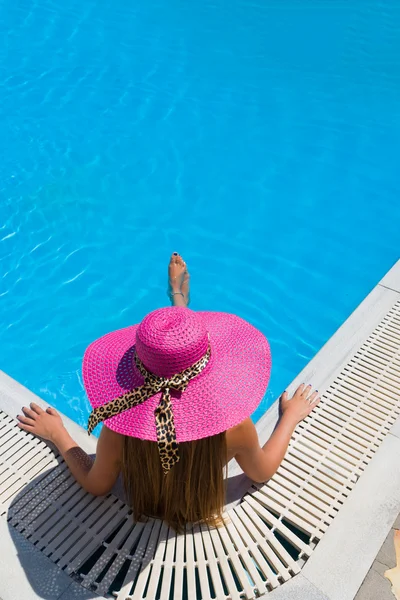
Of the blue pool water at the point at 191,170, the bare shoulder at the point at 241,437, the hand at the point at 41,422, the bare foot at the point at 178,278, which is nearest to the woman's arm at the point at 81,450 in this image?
the hand at the point at 41,422

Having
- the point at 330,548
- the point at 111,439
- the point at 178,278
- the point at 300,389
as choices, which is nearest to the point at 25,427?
the point at 111,439

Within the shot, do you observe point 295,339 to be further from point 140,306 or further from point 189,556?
point 189,556

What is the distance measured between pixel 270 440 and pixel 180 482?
77cm

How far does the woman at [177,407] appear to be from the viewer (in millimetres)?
1937

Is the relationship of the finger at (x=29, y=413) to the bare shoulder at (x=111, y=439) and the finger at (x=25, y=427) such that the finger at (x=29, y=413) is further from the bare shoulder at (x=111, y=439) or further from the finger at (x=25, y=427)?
the bare shoulder at (x=111, y=439)

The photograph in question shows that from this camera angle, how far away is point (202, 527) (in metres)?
2.61

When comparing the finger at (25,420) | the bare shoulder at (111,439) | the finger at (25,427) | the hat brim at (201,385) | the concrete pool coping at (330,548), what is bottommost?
the concrete pool coping at (330,548)

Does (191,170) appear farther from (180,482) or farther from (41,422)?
(180,482)

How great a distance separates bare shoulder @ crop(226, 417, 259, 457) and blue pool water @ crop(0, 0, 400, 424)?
1902 mm

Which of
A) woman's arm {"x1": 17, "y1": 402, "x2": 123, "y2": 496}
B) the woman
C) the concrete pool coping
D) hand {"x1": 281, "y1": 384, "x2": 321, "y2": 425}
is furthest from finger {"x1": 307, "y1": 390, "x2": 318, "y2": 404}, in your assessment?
woman's arm {"x1": 17, "y1": 402, "x2": 123, "y2": 496}

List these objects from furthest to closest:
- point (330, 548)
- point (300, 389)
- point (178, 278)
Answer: point (178, 278), point (300, 389), point (330, 548)

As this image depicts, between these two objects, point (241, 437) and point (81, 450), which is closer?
point (241, 437)

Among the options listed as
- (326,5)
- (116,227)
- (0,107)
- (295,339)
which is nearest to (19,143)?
(0,107)

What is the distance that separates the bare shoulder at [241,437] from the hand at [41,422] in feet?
3.64
